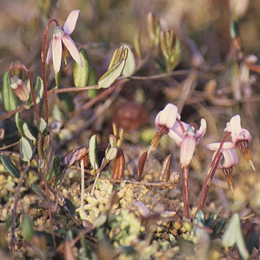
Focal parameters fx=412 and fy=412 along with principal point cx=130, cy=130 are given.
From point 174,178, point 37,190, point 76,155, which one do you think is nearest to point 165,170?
point 174,178

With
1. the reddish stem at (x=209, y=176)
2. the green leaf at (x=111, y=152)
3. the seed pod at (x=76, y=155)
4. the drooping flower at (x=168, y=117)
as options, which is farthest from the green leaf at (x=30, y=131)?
the reddish stem at (x=209, y=176)

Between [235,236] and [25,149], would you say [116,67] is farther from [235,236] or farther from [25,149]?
[235,236]

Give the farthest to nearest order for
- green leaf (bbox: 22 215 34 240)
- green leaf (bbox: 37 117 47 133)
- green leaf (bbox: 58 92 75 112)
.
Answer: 1. green leaf (bbox: 58 92 75 112)
2. green leaf (bbox: 37 117 47 133)
3. green leaf (bbox: 22 215 34 240)

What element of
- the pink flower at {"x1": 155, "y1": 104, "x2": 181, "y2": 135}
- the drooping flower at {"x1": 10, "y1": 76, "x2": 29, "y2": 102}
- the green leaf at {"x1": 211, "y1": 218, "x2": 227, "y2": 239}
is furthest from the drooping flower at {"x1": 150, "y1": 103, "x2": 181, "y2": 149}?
the drooping flower at {"x1": 10, "y1": 76, "x2": 29, "y2": 102}

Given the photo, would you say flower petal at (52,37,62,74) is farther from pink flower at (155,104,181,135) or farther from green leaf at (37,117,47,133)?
pink flower at (155,104,181,135)

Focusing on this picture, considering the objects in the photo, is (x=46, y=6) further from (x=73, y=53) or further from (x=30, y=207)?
(x=30, y=207)

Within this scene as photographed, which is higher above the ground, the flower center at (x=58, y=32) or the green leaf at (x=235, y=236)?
the flower center at (x=58, y=32)

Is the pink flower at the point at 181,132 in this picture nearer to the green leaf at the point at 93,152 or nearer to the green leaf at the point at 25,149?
the green leaf at the point at 93,152
